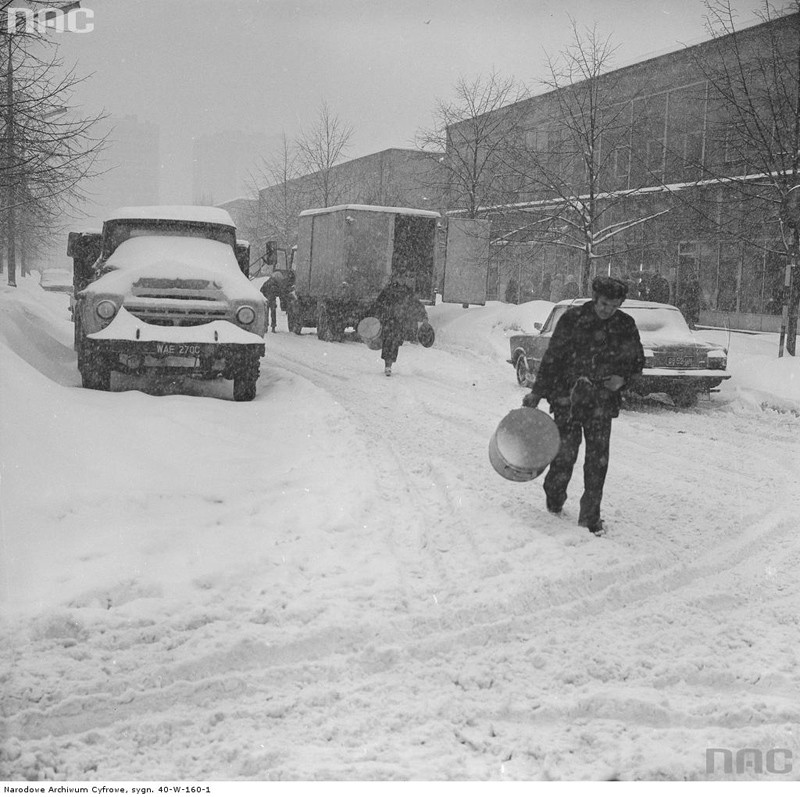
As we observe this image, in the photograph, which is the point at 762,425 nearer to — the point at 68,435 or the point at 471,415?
the point at 471,415

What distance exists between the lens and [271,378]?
483 inches

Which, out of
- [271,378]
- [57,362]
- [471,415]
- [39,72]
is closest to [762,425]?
[471,415]

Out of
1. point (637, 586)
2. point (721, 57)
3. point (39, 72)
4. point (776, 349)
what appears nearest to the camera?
point (637, 586)

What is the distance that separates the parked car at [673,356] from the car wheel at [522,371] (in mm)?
371

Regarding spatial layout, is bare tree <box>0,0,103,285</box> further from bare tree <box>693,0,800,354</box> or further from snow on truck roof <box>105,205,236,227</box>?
bare tree <box>693,0,800,354</box>

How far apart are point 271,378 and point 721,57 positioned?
10273 millimetres

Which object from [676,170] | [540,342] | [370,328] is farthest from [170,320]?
[676,170]

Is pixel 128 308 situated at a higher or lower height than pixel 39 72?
lower

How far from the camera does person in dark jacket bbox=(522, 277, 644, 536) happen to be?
18.8ft

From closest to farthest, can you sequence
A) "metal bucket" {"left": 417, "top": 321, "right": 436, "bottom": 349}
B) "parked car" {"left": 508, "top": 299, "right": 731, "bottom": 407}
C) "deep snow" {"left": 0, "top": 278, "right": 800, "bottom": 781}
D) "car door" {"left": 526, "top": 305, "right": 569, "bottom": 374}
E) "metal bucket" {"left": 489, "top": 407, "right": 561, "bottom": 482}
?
"deep snow" {"left": 0, "top": 278, "right": 800, "bottom": 781}, "metal bucket" {"left": 489, "top": 407, "right": 561, "bottom": 482}, "parked car" {"left": 508, "top": 299, "right": 731, "bottom": 407}, "car door" {"left": 526, "top": 305, "right": 569, "bottom": 374}, "metal bucket" {"left": 417, "top": 321, "right": 436, "bottom": 349}

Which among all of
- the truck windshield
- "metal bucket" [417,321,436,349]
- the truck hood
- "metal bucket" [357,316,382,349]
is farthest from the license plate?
"metal bucket" [417,321,436,349]

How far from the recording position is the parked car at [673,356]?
11539 mm

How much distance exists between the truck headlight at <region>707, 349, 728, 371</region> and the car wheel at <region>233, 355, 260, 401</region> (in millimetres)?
6084

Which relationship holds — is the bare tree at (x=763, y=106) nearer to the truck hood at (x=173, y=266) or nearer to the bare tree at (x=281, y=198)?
the truck hood at (x=173, y=266)
